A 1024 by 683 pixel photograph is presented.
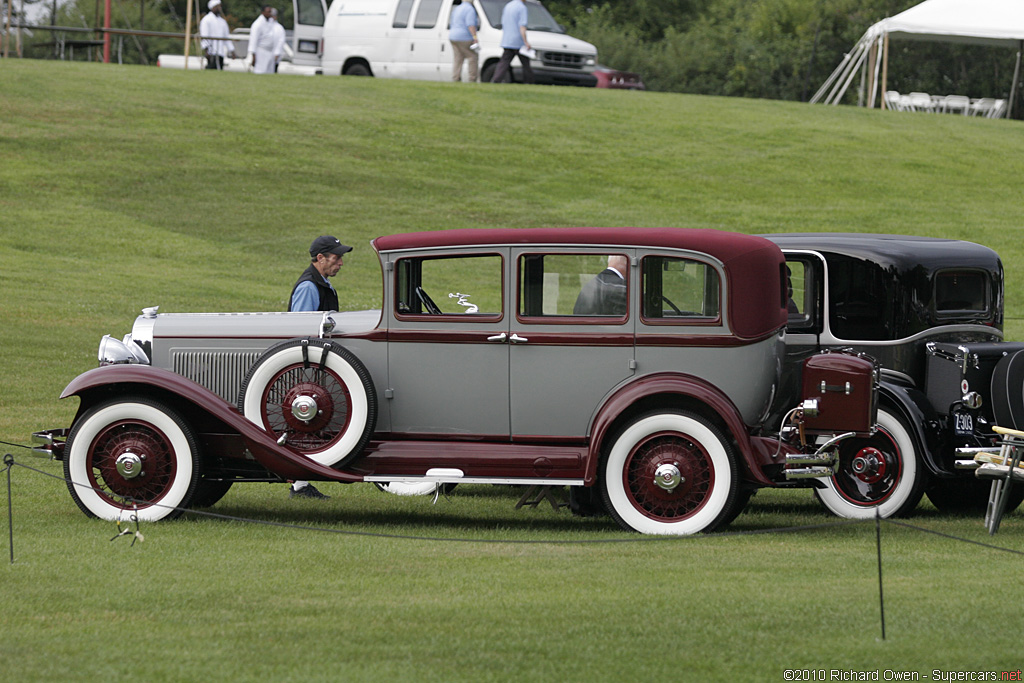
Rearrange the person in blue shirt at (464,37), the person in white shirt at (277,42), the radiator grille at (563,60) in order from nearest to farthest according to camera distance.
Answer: the person in blue shirt at (464,37)
the radiator grille at (563,60)
the person in white shirt at (277,42)

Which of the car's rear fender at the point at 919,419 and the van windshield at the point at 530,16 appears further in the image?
the van windshield at the point at 530,16

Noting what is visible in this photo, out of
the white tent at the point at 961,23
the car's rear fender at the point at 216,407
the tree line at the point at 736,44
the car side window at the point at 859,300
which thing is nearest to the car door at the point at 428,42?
the white tent at the point at 961,23

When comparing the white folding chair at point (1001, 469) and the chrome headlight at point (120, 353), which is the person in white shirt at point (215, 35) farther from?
the white folding chair at point (1001, 469)

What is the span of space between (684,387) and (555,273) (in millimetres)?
1075

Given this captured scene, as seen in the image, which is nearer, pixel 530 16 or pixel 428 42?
pixel 530 16

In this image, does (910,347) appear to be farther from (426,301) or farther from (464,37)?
(464,37)

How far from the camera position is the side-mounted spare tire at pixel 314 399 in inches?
308

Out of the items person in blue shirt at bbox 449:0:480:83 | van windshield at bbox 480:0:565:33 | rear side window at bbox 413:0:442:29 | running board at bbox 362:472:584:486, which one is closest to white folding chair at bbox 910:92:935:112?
van windshield at bbox 480:0:565:33

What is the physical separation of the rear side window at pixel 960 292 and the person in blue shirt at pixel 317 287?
4119 mm

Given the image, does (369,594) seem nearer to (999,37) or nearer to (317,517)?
(317,517)

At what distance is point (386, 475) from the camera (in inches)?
311

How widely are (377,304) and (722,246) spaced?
10658mm

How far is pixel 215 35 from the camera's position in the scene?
31.6m

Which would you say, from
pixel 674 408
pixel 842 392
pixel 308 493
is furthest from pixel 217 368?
pixel 842 392
